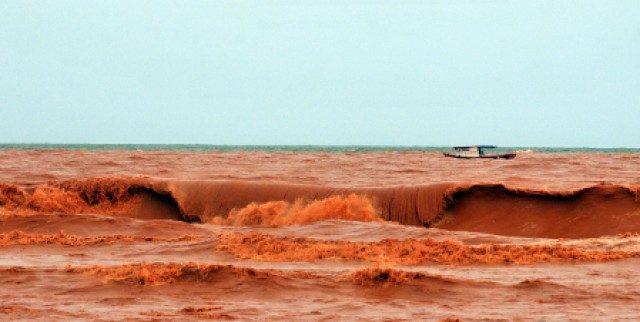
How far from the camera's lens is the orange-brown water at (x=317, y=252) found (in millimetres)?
5664

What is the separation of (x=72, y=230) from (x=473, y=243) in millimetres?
5267

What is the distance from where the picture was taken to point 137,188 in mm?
14586

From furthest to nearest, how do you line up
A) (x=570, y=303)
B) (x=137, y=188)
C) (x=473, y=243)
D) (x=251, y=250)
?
(x=137, y=188), (x=473, y=243), (x=251, y=250), (x=570, y=303)

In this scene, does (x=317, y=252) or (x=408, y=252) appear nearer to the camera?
(x=408, y=252)

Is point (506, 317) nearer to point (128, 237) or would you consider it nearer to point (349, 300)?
point (349, 300)

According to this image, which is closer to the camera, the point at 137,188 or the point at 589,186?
the point at 589,186

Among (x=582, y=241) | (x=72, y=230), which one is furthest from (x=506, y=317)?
(x=72, y=230)

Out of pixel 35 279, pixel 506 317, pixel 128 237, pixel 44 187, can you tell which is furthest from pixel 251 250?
pixel 44 187

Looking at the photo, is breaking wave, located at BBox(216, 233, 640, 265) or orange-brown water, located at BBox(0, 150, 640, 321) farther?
breaking wave, located at BBox(216, 233, 640, 265)

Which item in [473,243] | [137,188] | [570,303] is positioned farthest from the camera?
[137,188]

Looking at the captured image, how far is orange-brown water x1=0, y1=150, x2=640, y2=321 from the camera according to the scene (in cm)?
566

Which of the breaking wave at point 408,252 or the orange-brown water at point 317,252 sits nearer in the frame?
the orange-brown water at point 317,252

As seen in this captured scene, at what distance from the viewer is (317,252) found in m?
8.31

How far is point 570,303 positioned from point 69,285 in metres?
3.90
